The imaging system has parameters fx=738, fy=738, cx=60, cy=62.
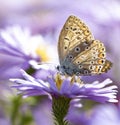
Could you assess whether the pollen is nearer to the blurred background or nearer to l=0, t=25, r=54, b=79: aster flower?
the blurred background

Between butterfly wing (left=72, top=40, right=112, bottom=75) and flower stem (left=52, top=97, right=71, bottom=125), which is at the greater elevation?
butterfly wing (left=72, top=40, right=112, bottom=75)

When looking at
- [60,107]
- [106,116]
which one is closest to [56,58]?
[106,116]

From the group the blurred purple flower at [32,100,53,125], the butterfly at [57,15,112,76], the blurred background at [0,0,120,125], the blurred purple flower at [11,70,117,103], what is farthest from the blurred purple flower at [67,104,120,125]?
the blurred purple flower at [11,70,117,103]

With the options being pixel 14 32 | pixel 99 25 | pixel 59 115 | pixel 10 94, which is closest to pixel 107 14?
pixel 99 25

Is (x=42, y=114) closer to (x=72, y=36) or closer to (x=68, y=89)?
(x=72, y=36)

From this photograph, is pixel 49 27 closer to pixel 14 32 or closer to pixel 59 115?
pixel 14 32

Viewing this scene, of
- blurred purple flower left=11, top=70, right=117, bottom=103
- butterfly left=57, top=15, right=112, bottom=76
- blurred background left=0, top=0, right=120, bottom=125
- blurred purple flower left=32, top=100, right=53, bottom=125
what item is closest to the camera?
blurred purple flower left=11, top=70, right=117, bottom=103

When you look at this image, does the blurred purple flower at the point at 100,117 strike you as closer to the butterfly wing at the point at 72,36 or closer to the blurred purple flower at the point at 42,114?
the blurred purple flower at the point at 42,114

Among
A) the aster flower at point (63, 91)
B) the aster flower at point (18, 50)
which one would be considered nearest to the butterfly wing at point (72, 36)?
the aster flower at point (63, 91)
